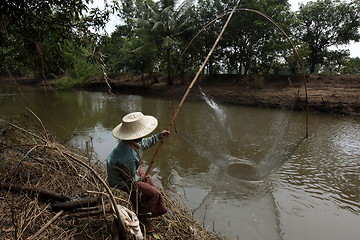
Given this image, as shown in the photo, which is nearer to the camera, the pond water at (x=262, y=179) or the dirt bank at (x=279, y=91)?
the pond water at (x=262, y=179)

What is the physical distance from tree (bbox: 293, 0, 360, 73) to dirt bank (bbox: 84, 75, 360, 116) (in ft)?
7.94

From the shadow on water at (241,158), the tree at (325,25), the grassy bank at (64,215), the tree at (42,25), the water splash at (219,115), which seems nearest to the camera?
the grassy bank at (64,215)

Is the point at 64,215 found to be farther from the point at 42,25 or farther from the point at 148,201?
the point at 42,25

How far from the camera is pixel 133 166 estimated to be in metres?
1.65

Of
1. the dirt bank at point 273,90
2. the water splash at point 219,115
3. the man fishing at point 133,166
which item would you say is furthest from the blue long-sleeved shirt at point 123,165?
the dirt bank at point 273,90

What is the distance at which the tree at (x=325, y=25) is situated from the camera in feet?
39.3

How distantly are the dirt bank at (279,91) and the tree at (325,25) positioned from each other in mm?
2421

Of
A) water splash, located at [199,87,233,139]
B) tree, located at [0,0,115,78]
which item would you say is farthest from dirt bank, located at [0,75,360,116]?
tree, located at [0,0,115,78]

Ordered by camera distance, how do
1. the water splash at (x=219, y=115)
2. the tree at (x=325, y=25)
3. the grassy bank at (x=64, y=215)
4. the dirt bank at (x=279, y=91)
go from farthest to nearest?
the tree at (x=325, y=25) → the dirt bank at (x=279, y=91) → the water splash at (x=219, y=115) → the grassy bank at (x=64, y=215)

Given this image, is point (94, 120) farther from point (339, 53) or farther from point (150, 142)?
point (339, 53)

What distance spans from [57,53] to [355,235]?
4143 millimetres

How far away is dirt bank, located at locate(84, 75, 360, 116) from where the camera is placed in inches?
344

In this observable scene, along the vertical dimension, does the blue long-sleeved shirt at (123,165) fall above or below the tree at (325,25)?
below

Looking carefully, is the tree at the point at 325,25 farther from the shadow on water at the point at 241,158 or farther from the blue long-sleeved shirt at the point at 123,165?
the blue long-sleeved shirt at the point at 123,165
